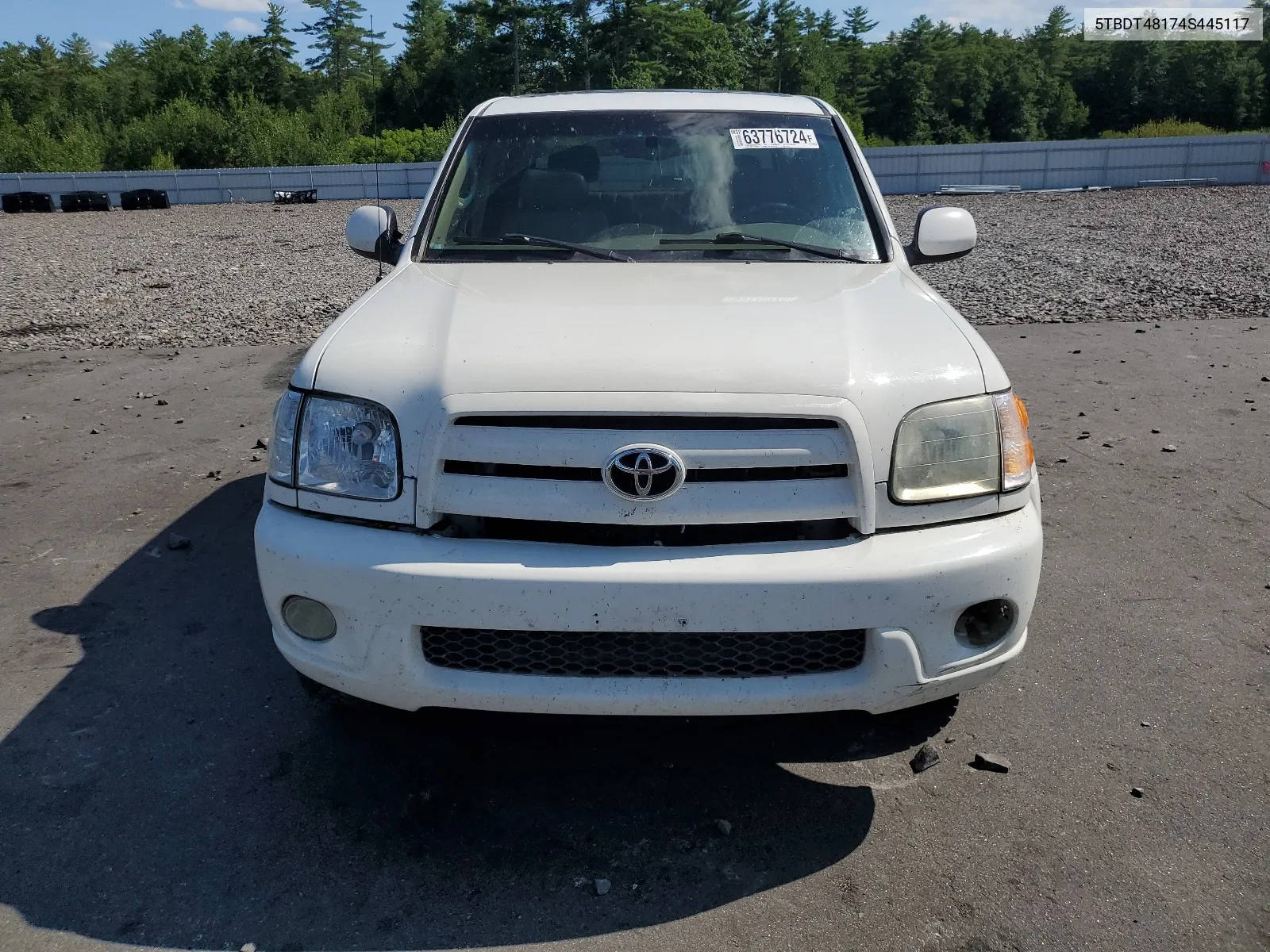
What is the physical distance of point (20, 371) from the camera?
27.4ft

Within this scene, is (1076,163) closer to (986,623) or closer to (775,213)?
(775,213)

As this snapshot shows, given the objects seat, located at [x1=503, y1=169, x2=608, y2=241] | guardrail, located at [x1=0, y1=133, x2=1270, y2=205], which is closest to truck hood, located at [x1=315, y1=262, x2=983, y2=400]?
seat, located at [x1=503, y1=169, x2=608, y2=241]

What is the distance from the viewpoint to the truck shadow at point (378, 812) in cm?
246

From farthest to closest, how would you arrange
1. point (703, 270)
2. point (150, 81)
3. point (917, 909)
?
1. point (150, 81)
2. point (703, 270)
3. point (917, 909)

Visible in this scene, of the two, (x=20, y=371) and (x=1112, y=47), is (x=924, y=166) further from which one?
(x=1112, y=47)

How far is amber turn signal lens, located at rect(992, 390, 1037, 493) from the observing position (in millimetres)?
2674

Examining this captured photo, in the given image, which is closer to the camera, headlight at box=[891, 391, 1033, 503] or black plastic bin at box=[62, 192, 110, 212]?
headlight at box=[891, 391, 1033, 503]

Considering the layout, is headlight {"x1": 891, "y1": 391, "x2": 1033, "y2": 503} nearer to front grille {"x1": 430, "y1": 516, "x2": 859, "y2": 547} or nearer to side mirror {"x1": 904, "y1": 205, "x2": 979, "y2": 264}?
front grille {"x1": 430, "y1": 516, "x2": 859, "y2": 547}

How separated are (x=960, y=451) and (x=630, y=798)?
1.27m

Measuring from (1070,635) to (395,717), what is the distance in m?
2.35

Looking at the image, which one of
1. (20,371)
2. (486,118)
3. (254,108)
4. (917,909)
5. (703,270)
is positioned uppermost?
(254,108)

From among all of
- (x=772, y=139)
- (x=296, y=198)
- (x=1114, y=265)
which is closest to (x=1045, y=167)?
(x=1114, y=265)

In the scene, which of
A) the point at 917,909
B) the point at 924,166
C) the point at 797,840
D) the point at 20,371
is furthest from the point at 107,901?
the point at 924,166

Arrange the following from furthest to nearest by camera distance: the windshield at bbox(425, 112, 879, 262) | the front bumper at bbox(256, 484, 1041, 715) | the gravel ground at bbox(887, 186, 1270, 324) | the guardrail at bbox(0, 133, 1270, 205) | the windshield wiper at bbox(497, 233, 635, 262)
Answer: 1. the guardrail at bbox(0, 133, 1270, 205)
2. the gravel ground at bbox(887, 186, 1270, 324)
3. the windshield at bbox(425, 112, 879, 262)
4. the windshield wiper at bbox(497, 233, 635, 262)
5. the front bumper at bbox(256, 484, 1041, 715)
